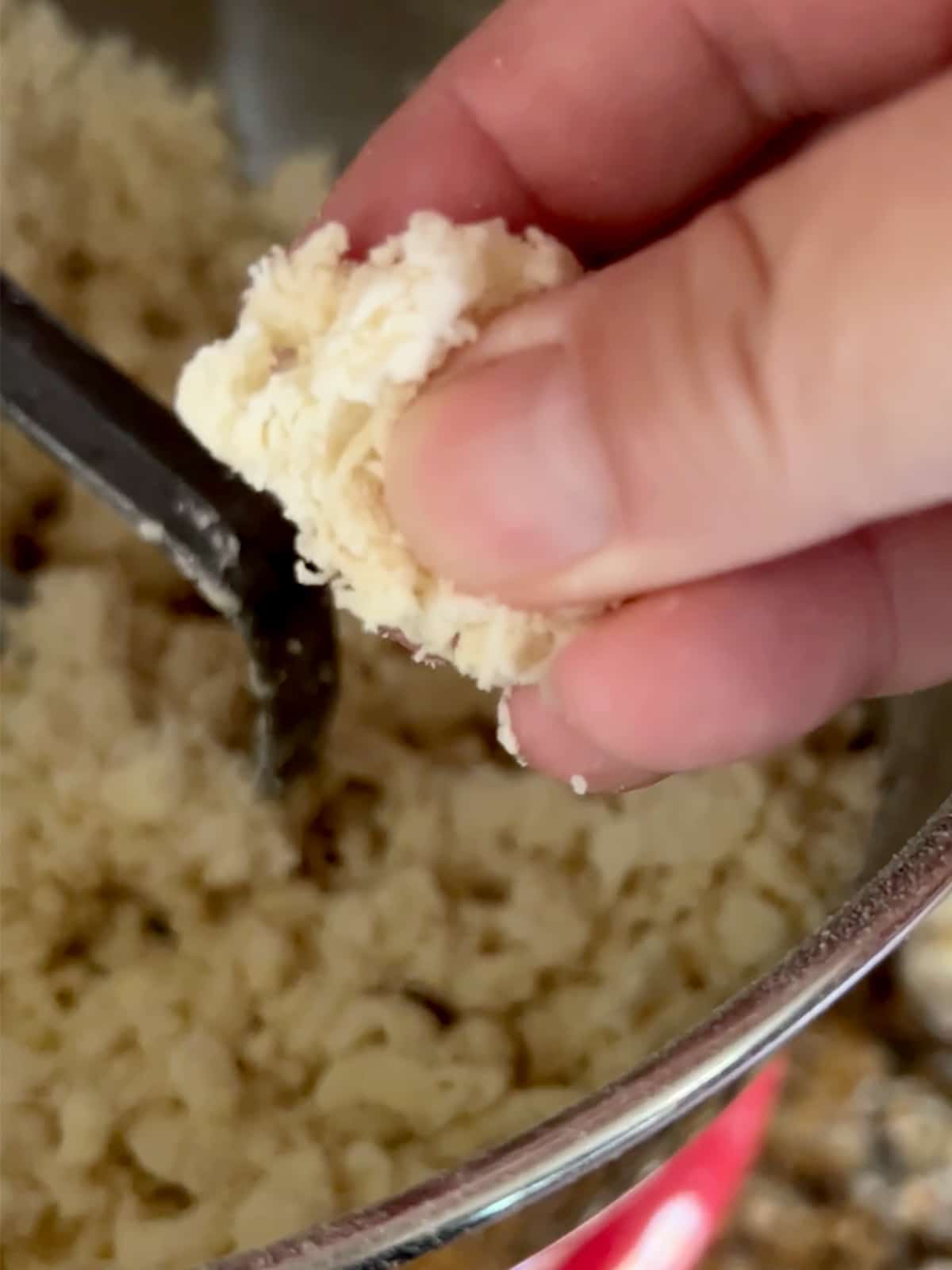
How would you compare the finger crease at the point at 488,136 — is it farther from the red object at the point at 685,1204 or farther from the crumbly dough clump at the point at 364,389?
the red object at the point at 685,1204

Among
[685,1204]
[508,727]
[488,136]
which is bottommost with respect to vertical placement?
[685,1204]

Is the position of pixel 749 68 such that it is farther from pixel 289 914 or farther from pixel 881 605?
pixel 289 914

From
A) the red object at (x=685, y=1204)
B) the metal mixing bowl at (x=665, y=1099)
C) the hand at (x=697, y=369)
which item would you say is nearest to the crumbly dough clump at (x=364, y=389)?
the hand at (x=697, y=369)

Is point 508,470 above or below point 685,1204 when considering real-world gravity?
above

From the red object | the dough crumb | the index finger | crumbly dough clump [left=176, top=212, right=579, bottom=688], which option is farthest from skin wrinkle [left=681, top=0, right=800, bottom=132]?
the red object

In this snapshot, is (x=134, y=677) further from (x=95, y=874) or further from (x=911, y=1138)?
(x=911, y=1138)

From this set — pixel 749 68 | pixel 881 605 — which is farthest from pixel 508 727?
pixel 749 68

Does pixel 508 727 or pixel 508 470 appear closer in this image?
pixel 508 470
